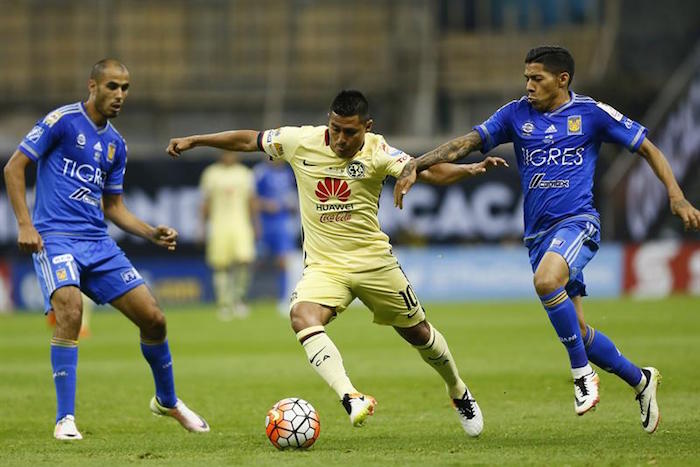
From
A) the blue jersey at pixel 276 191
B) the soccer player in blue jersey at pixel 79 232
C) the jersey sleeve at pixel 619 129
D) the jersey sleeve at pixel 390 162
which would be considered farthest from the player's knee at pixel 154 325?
the blue jersey at pixel 276 191

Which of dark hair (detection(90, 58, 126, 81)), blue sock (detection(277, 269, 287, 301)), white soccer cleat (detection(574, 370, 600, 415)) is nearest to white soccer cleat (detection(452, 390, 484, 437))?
white soccer cleat (detection(574, 370, 600, 415))

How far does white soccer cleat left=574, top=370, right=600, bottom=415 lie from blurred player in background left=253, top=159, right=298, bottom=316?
15.0 m

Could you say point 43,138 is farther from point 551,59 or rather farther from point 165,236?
point 551,59

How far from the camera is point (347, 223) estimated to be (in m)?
8.89

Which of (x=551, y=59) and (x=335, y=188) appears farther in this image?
(x=551, y=59)

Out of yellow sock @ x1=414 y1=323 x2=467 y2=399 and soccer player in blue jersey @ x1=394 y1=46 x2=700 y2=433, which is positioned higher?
soccer player in blue jersey @ x1=394 y1=46 x2=700 y2=433

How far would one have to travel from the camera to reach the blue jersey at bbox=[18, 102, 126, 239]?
Result: 934 cm

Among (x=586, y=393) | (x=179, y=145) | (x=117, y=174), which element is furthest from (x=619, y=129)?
(x=117, y=174)

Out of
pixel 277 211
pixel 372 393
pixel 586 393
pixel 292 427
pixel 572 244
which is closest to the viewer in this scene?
pixel 292 427

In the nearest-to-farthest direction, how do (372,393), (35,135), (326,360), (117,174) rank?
1. (326,360)
2. (35,135)
3. (117,174)
4. (372,393)

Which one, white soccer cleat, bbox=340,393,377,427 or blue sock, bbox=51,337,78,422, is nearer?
white soccer cleat, bbox=340,393,377,427

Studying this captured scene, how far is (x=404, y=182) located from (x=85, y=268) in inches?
96.2

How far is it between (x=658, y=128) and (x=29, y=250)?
724 inches

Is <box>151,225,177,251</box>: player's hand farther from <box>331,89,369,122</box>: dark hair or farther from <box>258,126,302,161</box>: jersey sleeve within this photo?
<box>331,89,369,122</box>: dark hair
